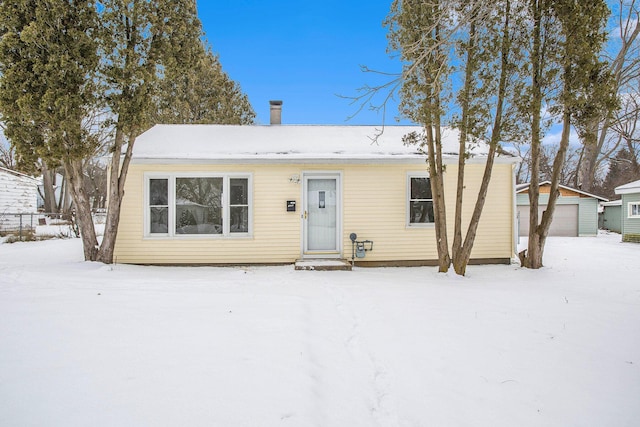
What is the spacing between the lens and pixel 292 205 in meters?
8.10

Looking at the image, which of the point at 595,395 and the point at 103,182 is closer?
the point at 595,395

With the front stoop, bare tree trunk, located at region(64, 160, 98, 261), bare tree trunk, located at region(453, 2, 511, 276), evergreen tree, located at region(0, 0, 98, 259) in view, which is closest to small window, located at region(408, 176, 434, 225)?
bare tree trunk, located at region(453, 2, 511, 276)

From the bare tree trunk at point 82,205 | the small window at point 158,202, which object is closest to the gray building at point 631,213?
the small window at point 158,202

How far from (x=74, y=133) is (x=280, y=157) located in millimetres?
3801

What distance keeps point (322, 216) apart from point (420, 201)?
2.21 m

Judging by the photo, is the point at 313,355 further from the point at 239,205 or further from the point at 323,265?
the point at 239,205

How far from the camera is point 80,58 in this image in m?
6.67

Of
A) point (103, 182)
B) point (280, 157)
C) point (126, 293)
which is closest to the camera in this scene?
point (126, 293)

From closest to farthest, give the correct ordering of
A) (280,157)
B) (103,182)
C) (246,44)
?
(280,157)
(246,44)
(103,182)

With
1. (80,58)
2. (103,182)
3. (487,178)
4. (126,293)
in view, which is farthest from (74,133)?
(103,182)

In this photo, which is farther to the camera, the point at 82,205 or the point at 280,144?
the point at 280,144

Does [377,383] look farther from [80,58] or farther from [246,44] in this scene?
[246,44]

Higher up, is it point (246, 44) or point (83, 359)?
point (246, 44)

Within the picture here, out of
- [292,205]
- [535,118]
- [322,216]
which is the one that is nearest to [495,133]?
[535,118]
